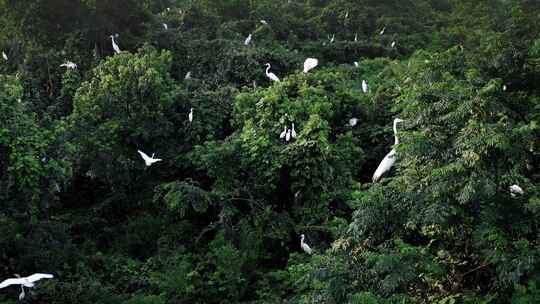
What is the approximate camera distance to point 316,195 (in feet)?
23.2

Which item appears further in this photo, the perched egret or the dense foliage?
the perched egret

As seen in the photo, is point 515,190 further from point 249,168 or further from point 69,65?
point 69,65

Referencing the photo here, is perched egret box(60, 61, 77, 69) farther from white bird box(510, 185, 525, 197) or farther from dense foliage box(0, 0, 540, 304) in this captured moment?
white bird box(510, 185, 525, 197)

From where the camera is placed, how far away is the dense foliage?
3.93 m

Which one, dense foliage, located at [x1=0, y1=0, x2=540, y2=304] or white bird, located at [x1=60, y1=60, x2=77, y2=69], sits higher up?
white bird, located at [x1=60, y1=60, x2=77, y2=69]

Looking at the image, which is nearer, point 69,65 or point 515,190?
point 515,190

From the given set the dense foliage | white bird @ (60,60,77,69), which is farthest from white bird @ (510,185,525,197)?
white bird @ (60,60,77,69)

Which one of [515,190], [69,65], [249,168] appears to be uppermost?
[69,65]

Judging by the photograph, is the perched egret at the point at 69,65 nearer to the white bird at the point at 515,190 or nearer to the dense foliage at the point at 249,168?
the dense foliage at the point at 249,168

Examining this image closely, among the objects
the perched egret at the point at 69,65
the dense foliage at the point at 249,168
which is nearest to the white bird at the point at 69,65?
the perched egret at the point at 69,65

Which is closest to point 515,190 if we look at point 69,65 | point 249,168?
point 249,168

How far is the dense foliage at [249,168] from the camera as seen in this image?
12.9ft

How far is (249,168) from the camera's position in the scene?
7.51 m

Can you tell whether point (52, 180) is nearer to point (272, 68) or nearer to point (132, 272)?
point (132, 272)
